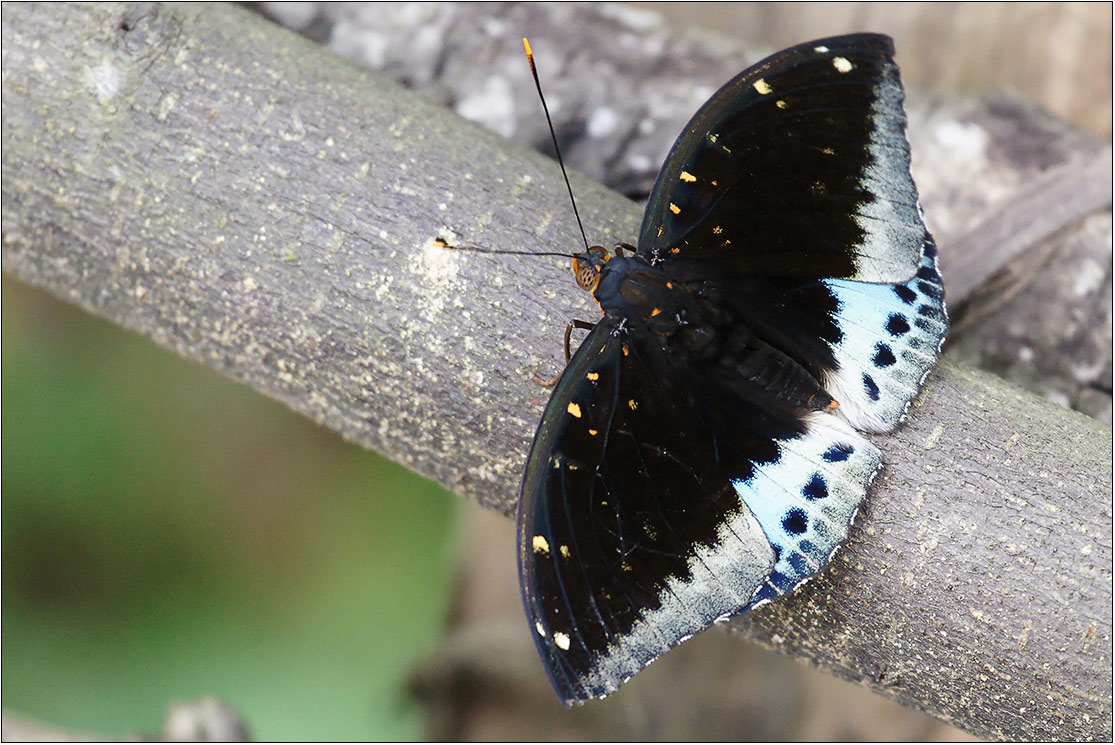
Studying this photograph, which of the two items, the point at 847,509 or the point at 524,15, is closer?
the point at 847,509

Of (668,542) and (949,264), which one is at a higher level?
(949,264)

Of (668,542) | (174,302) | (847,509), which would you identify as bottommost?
(174,302)

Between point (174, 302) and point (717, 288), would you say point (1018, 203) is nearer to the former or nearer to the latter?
point (717, 288)

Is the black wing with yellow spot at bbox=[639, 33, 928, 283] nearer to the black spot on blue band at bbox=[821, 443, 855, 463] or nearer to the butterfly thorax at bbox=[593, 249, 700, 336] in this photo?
the butterfly thorax at bbox=[593, 249, 700, 336]

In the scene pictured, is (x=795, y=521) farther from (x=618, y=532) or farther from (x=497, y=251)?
(x=497, y=251)

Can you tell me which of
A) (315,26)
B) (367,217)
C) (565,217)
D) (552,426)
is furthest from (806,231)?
(315,26)

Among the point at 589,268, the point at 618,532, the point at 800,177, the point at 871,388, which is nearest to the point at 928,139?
the point at 800,177
